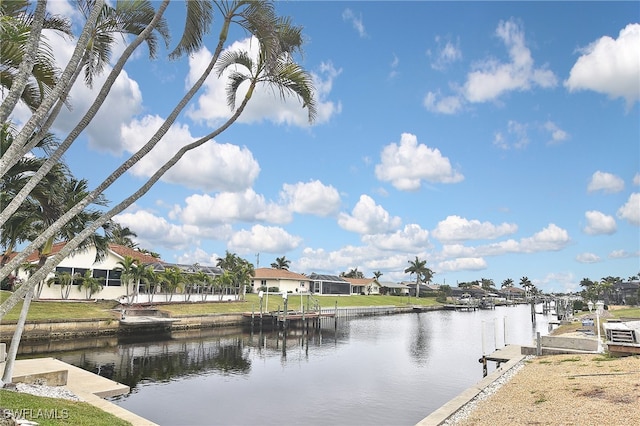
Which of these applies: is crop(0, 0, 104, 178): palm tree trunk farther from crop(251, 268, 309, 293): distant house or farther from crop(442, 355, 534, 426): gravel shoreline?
crop(251, 268, 309, 293): distant house

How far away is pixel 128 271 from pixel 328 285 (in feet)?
169

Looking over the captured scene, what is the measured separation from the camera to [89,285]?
1686 inches

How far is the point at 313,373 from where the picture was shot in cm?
2470

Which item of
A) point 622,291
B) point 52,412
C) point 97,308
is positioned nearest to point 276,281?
point 97,308

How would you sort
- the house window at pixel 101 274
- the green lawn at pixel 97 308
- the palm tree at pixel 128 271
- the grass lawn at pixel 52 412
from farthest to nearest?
1. the house window at pixel 101 274
2. the palm tree at pixel 128 271
3. the green lawn at pixel 97 308
4. the grass lawn at pixel 52 412

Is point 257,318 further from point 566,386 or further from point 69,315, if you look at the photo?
point 566,386

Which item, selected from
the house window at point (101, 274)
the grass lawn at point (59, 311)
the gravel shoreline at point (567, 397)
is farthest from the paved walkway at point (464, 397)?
the house window at point (101, 274)

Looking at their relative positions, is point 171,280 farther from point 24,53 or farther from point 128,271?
point 24,53

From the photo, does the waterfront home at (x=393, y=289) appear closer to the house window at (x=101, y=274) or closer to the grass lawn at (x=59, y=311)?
the house window at (x=101, y=274)

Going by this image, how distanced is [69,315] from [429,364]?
88.8 ft

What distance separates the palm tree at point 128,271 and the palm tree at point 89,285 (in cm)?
250

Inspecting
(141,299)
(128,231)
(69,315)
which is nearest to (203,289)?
(141,299)

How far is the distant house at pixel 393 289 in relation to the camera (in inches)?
4603

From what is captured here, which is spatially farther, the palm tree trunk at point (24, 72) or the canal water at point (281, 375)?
the canal water at point (281, 375)
